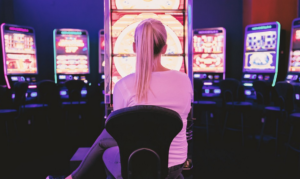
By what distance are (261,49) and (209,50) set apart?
0.84 metres

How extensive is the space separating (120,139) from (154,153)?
0.14 m

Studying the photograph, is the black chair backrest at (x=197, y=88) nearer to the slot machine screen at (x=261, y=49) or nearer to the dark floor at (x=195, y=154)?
the dark floor at (x=195, y=154)

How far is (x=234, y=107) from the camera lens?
12.9 feet

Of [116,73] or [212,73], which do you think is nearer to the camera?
[116,73]

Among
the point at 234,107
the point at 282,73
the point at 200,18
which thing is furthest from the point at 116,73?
the point at 200,18

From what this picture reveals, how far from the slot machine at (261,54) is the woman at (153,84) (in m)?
3.34

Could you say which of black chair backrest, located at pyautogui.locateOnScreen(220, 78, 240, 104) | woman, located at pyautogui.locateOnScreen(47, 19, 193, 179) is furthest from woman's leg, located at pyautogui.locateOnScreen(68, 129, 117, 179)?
black chair backrest, located at pyautogui.locateOnScreen(220, 78, 240, 104)

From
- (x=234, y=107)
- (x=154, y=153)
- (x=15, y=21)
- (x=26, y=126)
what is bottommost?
(x=26, y=126)

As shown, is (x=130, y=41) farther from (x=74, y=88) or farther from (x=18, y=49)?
(x=18, y=49)

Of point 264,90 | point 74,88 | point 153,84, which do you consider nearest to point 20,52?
point 74,88

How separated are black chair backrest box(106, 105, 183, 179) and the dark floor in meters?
0.88

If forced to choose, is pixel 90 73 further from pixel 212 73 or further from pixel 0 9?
pixel 212 73

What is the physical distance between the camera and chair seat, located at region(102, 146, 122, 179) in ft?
4.21

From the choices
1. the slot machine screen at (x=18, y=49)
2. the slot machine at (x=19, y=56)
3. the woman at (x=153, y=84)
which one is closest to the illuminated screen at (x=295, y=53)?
the woman at (x=153, y=84)
